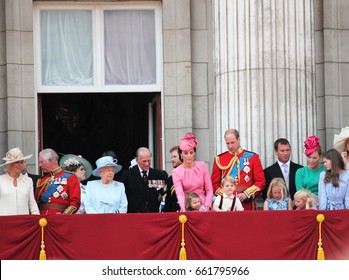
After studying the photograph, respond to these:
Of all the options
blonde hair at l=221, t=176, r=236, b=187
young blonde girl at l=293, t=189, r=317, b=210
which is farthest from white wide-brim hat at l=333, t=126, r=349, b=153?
blonde hair at l=221, t=176, r=236, b=187

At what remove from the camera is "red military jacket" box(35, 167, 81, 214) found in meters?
17.0

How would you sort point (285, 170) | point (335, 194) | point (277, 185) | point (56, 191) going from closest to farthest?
point (335, 194)
point (277, 185)
point (56, 191)
point (285, 170)

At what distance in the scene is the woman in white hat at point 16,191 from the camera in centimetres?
1664

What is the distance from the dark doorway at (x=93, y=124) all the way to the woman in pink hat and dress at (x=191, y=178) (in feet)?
18.6

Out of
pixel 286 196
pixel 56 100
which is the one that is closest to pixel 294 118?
pixel 286 196

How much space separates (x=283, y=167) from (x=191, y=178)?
1.69 m

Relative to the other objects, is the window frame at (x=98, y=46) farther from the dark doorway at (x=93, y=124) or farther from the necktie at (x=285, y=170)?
the necktie at (x=285, y=170)

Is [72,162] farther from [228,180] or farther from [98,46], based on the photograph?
[98,46]

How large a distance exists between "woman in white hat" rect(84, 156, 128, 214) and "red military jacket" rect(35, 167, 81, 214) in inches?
9.1

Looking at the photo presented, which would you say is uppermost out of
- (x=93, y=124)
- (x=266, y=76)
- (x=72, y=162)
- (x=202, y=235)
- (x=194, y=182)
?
(x=266, y=76)

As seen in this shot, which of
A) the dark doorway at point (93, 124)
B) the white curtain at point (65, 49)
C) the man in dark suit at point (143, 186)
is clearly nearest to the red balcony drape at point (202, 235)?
the man in dark suit at point (143, 186)

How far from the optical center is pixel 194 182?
55.7 feet

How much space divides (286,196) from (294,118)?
2.49m

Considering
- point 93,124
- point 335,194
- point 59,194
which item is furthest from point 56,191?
point 93,124
